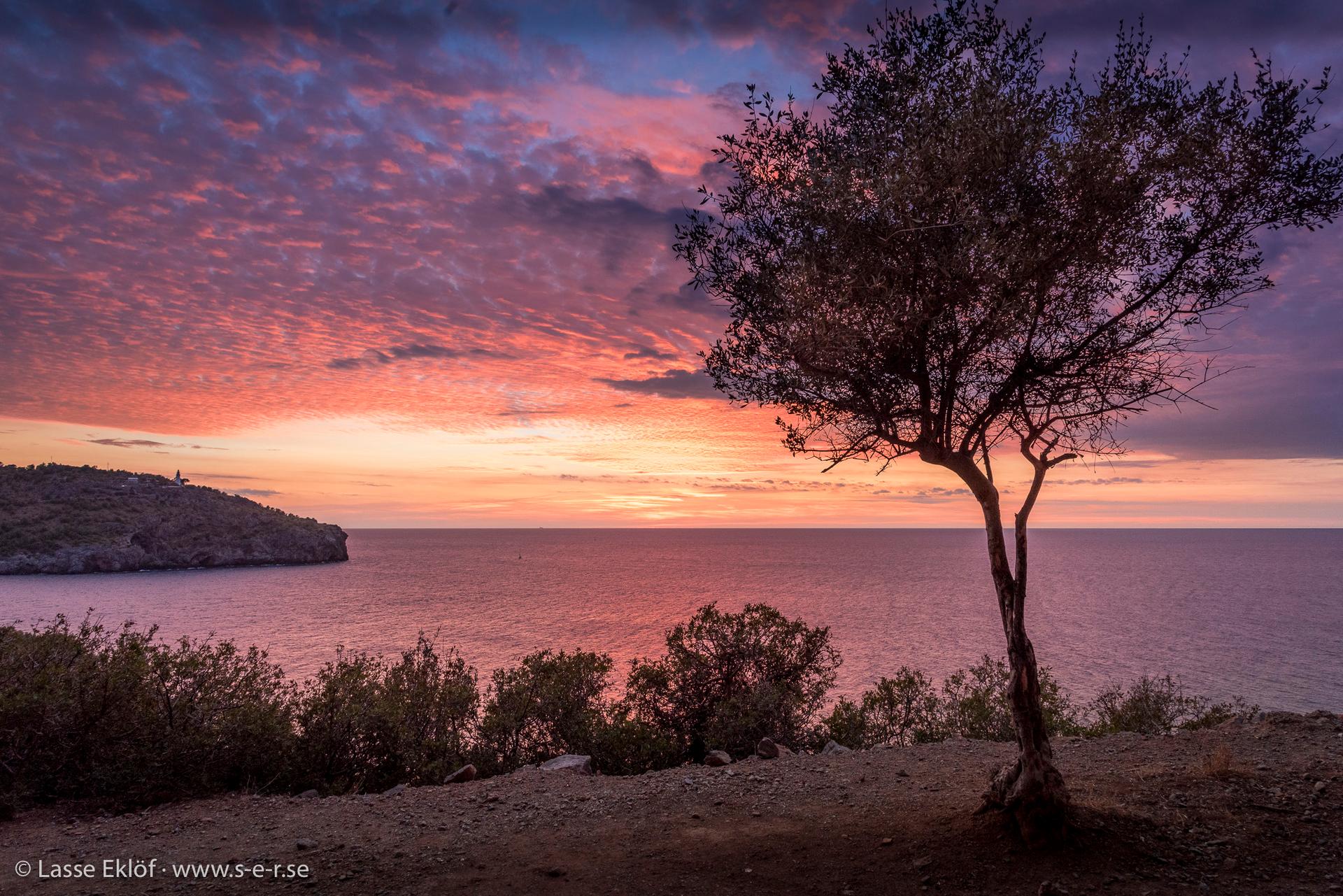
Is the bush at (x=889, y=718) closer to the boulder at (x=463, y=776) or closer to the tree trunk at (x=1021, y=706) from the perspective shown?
the boulder at (x=463, y=776)

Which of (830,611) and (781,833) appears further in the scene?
(830,611)

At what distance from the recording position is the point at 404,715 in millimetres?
17359

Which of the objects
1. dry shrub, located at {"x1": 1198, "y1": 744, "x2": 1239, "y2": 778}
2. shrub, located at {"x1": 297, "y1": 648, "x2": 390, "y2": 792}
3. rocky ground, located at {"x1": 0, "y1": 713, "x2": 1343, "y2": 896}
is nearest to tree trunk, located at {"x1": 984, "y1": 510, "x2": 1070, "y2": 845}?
rocky ground, located at {"x1": 0, "y1": 713, "x2": 1343, "y2": 896}

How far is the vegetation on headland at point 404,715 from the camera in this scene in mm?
12555

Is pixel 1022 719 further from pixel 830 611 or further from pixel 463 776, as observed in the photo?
pixel 830 611

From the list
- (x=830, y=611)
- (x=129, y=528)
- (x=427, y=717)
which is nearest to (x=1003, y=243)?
(x=427, y=717)

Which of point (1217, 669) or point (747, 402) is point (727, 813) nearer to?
point (747, 402)

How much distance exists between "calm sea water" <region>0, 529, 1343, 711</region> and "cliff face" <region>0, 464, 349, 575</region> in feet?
27.9

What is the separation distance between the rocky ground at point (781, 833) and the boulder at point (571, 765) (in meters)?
1.46

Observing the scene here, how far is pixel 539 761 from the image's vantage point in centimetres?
1839

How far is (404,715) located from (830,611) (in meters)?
75.7

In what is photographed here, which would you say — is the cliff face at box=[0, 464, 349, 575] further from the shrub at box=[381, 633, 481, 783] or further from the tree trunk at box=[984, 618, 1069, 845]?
the tree trunk at box=[984, 618, 1069, 845]

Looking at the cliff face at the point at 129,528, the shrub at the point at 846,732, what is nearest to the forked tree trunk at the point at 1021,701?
the shrub at the point at 846,732

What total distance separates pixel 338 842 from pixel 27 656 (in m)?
11.1
